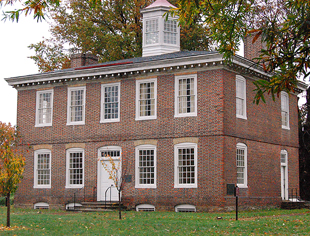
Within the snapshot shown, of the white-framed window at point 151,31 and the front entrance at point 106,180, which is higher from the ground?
the white-framed window at point 151,31

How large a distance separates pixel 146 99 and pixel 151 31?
705 cm

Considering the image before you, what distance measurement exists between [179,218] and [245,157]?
23.8 feet

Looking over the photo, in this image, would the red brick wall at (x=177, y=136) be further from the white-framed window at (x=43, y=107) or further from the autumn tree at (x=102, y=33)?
the autumn tree at (x=102, y=33)

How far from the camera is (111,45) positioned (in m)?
37.2

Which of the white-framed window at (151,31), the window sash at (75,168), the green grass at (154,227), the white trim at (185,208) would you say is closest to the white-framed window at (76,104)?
the window sash at (75,168)

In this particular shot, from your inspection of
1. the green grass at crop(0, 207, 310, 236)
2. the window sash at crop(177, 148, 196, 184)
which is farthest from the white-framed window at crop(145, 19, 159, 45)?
the green grass at crop(0, 207, 310, 236)

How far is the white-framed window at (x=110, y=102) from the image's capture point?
26.6 m

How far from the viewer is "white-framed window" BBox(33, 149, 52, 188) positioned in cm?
2804

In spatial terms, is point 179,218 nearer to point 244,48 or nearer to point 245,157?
point 245,157

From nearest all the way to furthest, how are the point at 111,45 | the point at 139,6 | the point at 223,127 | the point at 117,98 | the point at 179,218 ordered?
the point at 179,218, the point at 223,127, the point at 117,98, the point at 111,45, the point at 139,6

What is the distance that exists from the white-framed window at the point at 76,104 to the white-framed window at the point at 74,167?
5.45ft

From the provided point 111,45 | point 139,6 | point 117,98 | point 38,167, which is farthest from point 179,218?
point 139,6

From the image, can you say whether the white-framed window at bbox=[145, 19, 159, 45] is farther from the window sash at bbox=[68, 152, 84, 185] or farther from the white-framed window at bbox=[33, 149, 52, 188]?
the white-framed window at bbox=[33, 149, 52, 188]

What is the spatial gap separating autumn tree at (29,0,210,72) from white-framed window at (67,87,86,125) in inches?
379
